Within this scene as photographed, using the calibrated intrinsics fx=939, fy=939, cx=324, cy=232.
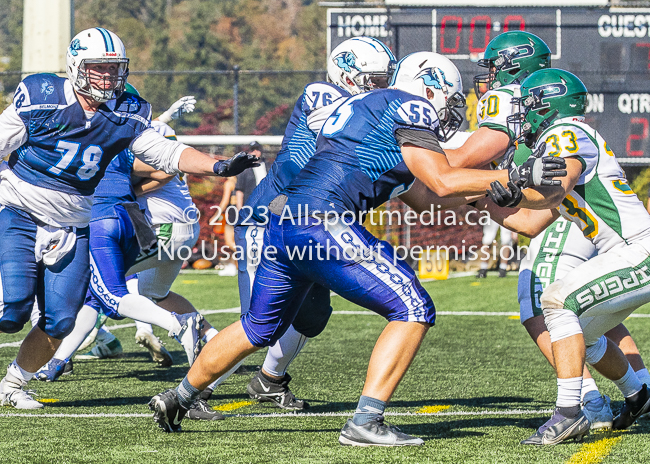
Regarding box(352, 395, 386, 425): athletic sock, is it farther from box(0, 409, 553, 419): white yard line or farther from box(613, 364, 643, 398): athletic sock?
box(613, 364, 643, 398): athletic sock

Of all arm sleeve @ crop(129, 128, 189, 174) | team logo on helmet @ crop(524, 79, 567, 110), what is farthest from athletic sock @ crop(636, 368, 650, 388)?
arm sleeve @ crop(129, 128, 189, 174)

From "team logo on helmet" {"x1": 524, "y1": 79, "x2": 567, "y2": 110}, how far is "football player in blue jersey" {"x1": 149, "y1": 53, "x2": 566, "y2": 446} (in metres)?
0.58

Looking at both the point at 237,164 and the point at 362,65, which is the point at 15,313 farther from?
the point at 362,65

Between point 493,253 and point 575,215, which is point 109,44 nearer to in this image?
point 575,215

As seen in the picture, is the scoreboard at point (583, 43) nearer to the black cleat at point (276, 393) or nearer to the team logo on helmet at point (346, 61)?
the team logo on helmet at point (346, 61)

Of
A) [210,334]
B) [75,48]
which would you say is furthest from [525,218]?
[75,48]

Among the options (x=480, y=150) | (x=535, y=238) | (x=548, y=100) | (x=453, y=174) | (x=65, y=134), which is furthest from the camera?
(x=535, y=238)

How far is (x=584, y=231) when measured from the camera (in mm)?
4238

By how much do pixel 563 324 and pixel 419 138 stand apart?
1028mm

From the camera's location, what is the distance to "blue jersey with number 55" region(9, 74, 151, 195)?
4617 mm

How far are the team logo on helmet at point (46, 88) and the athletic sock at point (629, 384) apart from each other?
3.10 m

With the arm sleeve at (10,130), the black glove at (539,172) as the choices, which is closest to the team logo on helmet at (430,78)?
the black glove at (539,172)

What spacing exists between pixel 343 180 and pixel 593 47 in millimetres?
10343

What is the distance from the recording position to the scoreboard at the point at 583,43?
12969 mm
